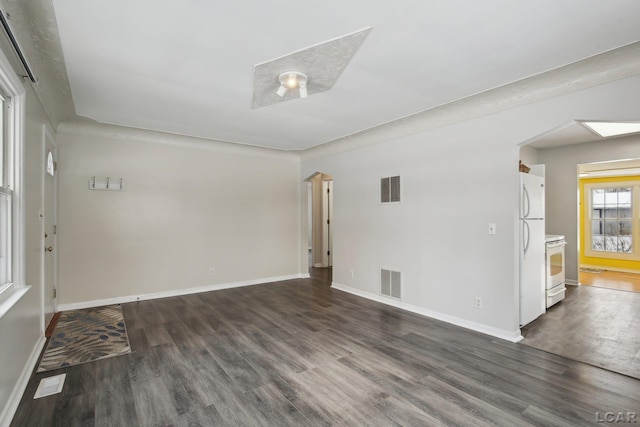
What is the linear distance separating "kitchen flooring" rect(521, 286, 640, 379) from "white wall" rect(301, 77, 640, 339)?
49 cm

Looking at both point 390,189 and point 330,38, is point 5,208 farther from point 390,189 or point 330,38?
point 390,189

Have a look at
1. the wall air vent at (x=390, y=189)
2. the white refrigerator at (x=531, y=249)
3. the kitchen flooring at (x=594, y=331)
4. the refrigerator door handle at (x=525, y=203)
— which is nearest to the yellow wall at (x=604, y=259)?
the kitchen flooring at (x=594, y=331)

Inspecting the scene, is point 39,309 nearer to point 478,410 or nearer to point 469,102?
point 478,410

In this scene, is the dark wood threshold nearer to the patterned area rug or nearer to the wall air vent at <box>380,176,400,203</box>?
the patterned area rug

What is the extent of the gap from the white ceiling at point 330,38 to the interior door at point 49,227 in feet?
2.69

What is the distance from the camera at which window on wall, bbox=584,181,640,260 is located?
673 cm

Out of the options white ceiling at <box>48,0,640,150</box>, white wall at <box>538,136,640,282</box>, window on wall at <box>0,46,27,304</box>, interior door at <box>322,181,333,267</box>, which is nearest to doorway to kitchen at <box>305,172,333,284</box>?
interior door at <box>322,181,333,267</box>

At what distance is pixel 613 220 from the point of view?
23.0 feet

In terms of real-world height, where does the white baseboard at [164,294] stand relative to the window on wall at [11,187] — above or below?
below

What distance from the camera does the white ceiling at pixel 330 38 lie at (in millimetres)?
1861

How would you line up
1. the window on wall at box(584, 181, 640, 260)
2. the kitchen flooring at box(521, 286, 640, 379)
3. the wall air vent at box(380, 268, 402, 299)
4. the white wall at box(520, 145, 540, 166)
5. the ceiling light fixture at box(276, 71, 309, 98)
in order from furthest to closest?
the window on wall at box(584, 181, 640, 260)
the white wall at box(520, 145, 540, 166)
the wall air vent at box(380, 268, 402, 299)
the kitchen flooring at box(521, 286, 640, 379)
the ceiling light fixture at box(276, 71, 309, 98)

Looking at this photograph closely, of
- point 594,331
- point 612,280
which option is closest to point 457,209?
point 594,331

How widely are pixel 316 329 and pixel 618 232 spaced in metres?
7.55

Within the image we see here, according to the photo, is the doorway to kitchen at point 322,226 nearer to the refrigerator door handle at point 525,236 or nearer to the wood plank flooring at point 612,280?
the refrigerator door handle at point 525,236
